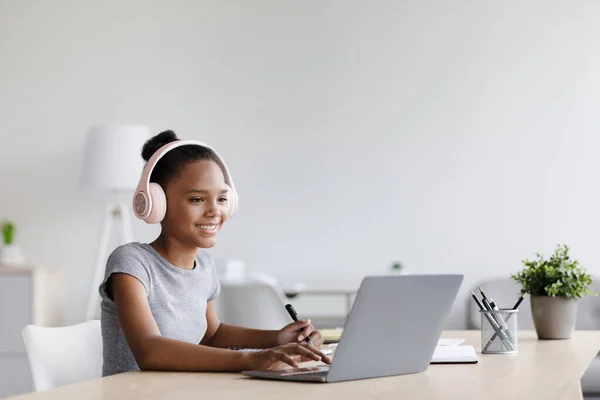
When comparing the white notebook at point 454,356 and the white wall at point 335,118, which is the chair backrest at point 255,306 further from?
the white notebook at point 454,356

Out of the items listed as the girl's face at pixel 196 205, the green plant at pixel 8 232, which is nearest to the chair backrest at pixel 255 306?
the girl's face at pixel 196 205

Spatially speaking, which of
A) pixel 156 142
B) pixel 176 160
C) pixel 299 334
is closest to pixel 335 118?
pixel 156 142

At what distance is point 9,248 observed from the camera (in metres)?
5.07

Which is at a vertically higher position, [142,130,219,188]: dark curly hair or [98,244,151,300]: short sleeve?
[142,130,219,188]: dark curly hair

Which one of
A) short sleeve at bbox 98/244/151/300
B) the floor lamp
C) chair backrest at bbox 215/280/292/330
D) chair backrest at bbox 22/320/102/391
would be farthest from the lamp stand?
short sleeve at bbox 98/244/151/300

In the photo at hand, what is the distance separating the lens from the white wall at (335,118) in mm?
4887

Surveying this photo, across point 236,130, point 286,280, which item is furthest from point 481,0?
point 286,280

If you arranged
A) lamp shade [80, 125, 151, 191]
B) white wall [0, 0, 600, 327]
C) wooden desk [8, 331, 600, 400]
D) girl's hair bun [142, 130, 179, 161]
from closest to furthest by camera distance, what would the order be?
wooden desk [8, 331, 600, 400] → girl's hair bun [142, 130, 179, 161] → lamp shade [80, 125, 151, 191] → white wall [0, 0, 600, 327]

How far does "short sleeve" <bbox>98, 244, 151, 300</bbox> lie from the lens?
70.8 inches

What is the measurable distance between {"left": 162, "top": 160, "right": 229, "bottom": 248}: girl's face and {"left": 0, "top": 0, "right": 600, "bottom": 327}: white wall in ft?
10.1

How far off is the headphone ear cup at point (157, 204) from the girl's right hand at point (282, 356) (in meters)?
0.49

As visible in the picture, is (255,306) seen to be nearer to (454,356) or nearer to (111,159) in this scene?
(111,159)

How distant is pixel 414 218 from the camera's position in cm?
498

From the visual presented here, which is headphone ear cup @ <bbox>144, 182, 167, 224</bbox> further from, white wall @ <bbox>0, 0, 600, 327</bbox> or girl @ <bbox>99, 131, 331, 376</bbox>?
white wall @ <bbox>0, 0, 600, 327</bbox>
